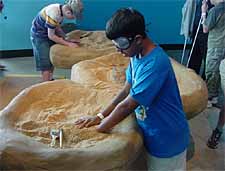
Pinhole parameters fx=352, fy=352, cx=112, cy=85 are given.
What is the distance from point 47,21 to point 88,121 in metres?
1.63

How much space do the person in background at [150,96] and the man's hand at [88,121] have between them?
61mm

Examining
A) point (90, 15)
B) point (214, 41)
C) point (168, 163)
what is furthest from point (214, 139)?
point (90, 15)

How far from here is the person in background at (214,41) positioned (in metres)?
3.08

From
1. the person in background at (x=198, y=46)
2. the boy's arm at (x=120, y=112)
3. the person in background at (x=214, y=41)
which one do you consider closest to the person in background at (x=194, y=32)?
the person in background at (x=198, y=46)

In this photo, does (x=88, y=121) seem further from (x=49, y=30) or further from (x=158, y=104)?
(x=49, y=30)

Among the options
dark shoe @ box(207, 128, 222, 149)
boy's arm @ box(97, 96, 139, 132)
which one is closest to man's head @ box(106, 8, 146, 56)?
boy's arm @ box(97, 96, 139, 132)

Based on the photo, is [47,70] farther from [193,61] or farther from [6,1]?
[193,61]

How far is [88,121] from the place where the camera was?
1.80 m

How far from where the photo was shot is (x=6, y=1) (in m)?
4.17

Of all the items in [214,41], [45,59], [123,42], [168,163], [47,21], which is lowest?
[45,59]

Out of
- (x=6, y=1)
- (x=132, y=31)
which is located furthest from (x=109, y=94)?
(x=6, y=1)

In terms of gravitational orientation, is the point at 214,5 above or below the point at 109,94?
above

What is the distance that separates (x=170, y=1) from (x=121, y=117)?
3197 millimetres

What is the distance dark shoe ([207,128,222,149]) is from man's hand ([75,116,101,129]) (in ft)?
3.96
